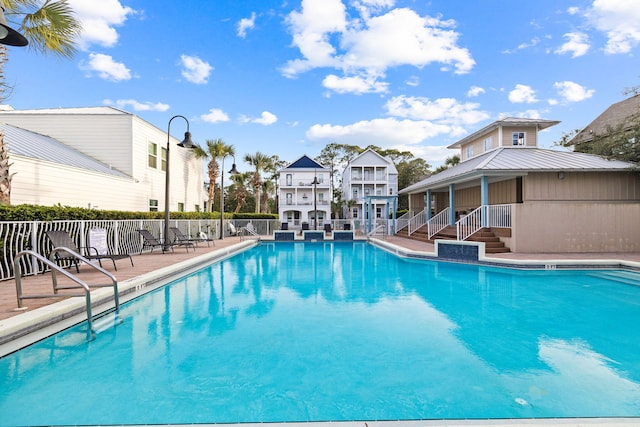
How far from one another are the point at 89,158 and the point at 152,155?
3176mm

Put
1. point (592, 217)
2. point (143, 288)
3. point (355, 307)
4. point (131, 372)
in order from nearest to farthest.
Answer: point (131, 372)
point (355, 307)
point (143, 288)
point (592, 217)

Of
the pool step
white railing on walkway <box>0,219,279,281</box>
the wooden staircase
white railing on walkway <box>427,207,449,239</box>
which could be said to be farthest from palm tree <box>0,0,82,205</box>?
white railing on walkway <box>427,207,449,239</box>

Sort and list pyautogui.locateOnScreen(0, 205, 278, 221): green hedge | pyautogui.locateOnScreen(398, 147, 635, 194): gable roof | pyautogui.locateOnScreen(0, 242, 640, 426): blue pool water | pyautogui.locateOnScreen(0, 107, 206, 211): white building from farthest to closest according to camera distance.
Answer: pyautogui.locateOnScreen(398, 147, 635, 194): gable roof < pyautogui.locateOnScreen(0, 107, 206, 211): white building < pyautogui.locateOnScreen(0, 205, 278, 221): green hedge < pyautogui.locateOnScreen(0, 242, 640, 426): blue pool water

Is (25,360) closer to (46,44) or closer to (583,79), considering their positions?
(46,44)

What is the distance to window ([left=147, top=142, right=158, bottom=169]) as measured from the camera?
18.2 m

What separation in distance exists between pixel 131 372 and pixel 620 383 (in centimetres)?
486

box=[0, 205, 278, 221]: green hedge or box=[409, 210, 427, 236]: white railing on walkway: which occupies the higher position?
box=[0, 205, 278, 221]: green hedge

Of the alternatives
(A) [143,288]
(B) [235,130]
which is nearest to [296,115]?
(B) [235,130]

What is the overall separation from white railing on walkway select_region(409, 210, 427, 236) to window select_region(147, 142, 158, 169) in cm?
1623

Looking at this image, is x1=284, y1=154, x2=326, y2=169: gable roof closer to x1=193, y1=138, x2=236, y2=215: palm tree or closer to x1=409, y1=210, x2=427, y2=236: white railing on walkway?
x1=193, y1=138, x2=236, y2=215: palm tree

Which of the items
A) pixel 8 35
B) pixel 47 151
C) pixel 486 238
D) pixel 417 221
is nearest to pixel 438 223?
pixel 417 221

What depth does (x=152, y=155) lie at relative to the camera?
1856 cm

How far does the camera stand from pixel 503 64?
19984 mm

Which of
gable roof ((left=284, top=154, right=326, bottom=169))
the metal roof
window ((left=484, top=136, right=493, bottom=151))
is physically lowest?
the metal roof
